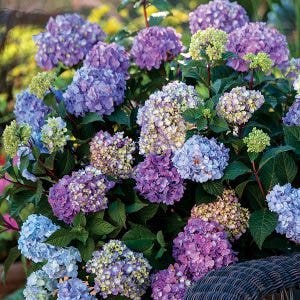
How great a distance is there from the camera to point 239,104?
1468 mm

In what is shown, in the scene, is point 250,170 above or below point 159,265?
above

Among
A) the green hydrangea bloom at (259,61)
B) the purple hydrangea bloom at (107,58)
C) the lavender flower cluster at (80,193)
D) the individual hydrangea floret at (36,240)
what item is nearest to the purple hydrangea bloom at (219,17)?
the purple hydrangea bloom at (107,58)

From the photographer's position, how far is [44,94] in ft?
5.53

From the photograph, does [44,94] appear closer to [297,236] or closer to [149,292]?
[149,292]

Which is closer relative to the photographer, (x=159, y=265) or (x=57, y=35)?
(x=159, y=265)

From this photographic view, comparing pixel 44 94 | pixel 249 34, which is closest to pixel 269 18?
pixel 249 34

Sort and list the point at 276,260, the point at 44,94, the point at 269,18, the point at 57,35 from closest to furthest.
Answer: the point at 276,260
the point at 44,94
the point at 57,35
the point at 269,18

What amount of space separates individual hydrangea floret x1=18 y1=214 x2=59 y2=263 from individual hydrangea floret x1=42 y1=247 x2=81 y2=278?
0.09 feet

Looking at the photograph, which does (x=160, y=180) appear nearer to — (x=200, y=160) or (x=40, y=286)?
(x=200, y=160)

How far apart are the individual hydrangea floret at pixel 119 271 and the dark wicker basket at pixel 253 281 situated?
180 mm

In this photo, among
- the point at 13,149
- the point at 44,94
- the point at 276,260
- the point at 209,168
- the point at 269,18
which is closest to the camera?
the point at 276,260

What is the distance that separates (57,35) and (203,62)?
1.33 feet

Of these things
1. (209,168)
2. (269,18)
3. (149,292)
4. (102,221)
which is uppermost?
(209,168)

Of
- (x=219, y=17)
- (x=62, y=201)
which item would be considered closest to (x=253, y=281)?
(x=62, y=201)
